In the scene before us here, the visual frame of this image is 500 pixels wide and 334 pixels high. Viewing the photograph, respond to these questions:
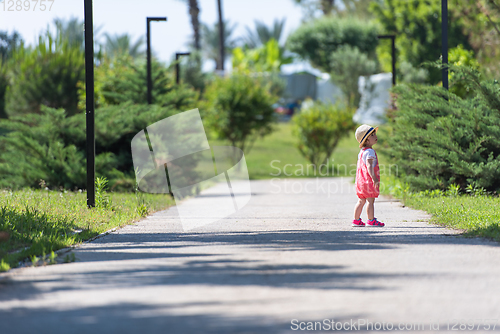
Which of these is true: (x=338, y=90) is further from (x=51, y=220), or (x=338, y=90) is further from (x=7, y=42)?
(x=51, y=220)

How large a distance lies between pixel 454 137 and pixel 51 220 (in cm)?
762

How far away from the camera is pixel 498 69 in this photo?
1938 cm

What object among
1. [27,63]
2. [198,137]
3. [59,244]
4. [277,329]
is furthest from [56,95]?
[277,329]

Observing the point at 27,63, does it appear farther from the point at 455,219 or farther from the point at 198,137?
the point at 455,219

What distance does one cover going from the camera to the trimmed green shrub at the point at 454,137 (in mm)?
11672

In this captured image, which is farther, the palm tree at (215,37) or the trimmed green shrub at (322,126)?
the palm tree at (215,37)

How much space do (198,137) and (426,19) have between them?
32473 mm

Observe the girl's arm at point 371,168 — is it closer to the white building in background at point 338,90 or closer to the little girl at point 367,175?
the little girl at point 367,175

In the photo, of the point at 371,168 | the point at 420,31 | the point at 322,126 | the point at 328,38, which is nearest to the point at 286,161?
the point at 322,126

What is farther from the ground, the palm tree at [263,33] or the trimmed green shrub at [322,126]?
the palm tree at [263,33]

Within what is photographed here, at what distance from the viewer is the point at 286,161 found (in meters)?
33.1

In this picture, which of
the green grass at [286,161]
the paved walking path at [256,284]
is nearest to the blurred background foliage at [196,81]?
the green grass at [286,161]

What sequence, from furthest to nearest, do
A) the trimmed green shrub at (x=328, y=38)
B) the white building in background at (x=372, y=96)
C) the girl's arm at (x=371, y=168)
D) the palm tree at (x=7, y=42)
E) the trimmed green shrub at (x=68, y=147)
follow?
the trimmed green shrub at (x=328, y=38) → the white building in background at (x=372, y=96) → the palm tree at (x=7, y=42) → the trimmed green shrub at (x=68, y=147) → the girl's arm at (x=371, y=168)

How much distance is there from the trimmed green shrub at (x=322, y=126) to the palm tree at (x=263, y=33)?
127 ft
